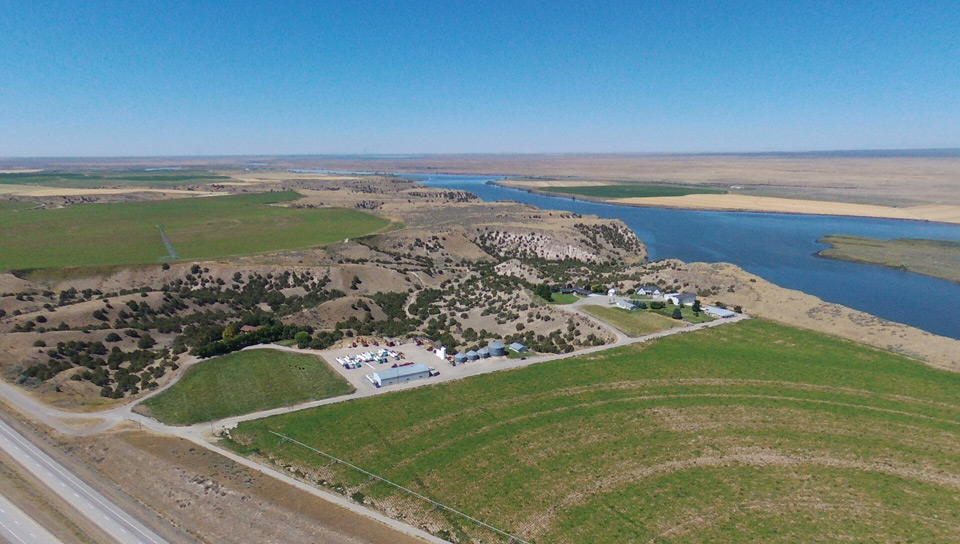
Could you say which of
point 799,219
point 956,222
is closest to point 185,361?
point 799,219

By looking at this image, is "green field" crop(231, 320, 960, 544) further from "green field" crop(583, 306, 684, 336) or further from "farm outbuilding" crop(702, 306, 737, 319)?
"farm outbuilding" crop(702, 306, 737, 319)

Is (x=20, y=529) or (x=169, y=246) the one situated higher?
(x=169, y=246)

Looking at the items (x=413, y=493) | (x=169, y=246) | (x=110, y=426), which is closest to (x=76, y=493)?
(x=110, y=426)

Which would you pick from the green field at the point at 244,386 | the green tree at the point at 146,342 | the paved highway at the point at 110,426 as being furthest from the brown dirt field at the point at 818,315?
the green tree at the point at 146,342

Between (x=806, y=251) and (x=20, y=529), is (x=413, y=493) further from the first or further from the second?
(x=806, y=251)

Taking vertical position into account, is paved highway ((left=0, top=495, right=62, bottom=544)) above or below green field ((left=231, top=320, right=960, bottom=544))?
above

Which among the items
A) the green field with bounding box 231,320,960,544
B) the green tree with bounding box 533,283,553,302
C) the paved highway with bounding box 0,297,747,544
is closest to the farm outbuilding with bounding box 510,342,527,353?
the paved highway with bounding box 0,297,747,544
